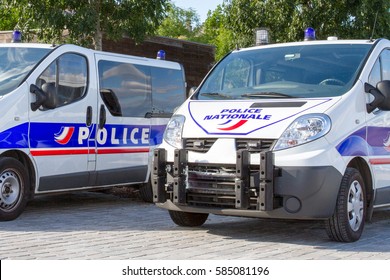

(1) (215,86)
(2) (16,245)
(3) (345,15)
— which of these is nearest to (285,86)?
(1) (215,86)

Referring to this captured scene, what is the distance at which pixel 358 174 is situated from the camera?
761cm

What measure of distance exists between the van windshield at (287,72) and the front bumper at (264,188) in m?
0.96

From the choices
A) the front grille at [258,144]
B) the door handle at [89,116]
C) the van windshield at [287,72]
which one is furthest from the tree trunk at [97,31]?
the front grille at [258,144]

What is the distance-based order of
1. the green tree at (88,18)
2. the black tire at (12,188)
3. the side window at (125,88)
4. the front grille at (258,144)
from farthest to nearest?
the green tree at (88,18) → the side window at (125,88) → the black tire at (12,188) → the front grille at (258,144)

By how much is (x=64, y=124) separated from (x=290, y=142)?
352 cm

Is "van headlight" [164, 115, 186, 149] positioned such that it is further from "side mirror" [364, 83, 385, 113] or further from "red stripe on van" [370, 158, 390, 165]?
"red stripe on van" [370, 158, 390, 165]

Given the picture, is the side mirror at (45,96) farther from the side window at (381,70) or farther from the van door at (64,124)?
the side window at (381,70)

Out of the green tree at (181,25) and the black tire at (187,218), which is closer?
the black tire at (187,218)

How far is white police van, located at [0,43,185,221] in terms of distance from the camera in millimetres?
8945

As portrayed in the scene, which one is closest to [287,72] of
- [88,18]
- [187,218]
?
[187,218]

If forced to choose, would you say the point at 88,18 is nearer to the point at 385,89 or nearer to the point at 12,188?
the point at 12,188

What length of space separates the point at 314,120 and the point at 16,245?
9.90 ft

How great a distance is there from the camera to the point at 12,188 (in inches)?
351

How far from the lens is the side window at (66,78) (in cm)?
937
